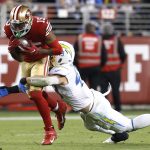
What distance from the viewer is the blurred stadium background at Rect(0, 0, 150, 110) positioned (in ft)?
54.8

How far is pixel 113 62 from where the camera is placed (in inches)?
632

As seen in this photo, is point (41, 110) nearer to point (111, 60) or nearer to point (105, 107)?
point (105, 107)

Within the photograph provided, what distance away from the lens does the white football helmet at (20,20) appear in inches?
357

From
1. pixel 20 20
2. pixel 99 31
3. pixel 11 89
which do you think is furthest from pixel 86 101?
pixel 99 31

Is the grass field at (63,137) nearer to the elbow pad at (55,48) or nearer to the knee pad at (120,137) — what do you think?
the knee pad at (120,137)

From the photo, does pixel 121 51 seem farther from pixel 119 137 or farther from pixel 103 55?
pixel 119 137

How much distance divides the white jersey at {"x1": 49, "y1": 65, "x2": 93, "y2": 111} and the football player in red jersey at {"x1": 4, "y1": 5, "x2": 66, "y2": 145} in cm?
24

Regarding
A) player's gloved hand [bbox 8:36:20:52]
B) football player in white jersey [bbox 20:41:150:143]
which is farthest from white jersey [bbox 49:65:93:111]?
player's gloved hand [bbox 8:36:20:52]

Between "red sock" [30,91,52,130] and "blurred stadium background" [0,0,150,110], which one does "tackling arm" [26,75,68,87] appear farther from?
"blurred stadium background" [0,0,150,110]

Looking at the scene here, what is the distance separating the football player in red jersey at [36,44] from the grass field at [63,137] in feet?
1.25

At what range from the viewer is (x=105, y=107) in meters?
9.26

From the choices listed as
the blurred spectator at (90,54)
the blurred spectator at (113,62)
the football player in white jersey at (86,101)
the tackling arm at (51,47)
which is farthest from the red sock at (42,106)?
the blurred spectator at (113,62)

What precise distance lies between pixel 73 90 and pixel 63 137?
68.2 inches

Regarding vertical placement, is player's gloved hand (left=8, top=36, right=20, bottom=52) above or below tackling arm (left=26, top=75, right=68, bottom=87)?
above
